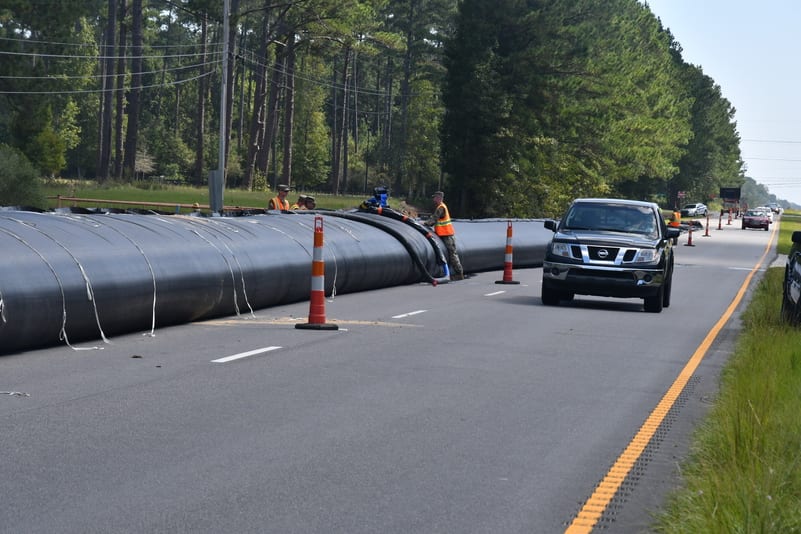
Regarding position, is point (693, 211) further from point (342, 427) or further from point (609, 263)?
point (342, 427)

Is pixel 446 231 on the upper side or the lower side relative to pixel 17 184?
upper

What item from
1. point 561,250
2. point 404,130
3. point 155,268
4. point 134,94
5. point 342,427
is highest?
point 134,94

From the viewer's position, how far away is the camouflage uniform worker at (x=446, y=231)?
2617cm

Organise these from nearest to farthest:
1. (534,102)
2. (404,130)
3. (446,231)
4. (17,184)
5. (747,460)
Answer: (747,460)
(446,231)
(17,184)
(534,102)
(404,130)

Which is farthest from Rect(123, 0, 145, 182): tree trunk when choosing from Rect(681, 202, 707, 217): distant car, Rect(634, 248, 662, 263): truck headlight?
Rect(681, 202, 707, 217): distant car

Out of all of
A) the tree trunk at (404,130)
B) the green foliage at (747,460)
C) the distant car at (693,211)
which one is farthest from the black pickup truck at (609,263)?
the distant car at (693,211)

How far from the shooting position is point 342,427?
897 cm

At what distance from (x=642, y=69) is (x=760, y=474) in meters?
73.3

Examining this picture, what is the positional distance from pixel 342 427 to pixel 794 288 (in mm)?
9105

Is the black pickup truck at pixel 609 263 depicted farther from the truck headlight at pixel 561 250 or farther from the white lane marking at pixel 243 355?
the white lane marking at pixel 243 355

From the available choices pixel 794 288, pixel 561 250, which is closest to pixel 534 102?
pixel 561 250

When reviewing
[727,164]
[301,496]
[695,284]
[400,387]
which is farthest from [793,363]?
[727,164]

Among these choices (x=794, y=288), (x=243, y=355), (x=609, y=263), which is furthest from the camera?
(x=609, y=263)

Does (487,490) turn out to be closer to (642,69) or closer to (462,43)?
(462,43)
